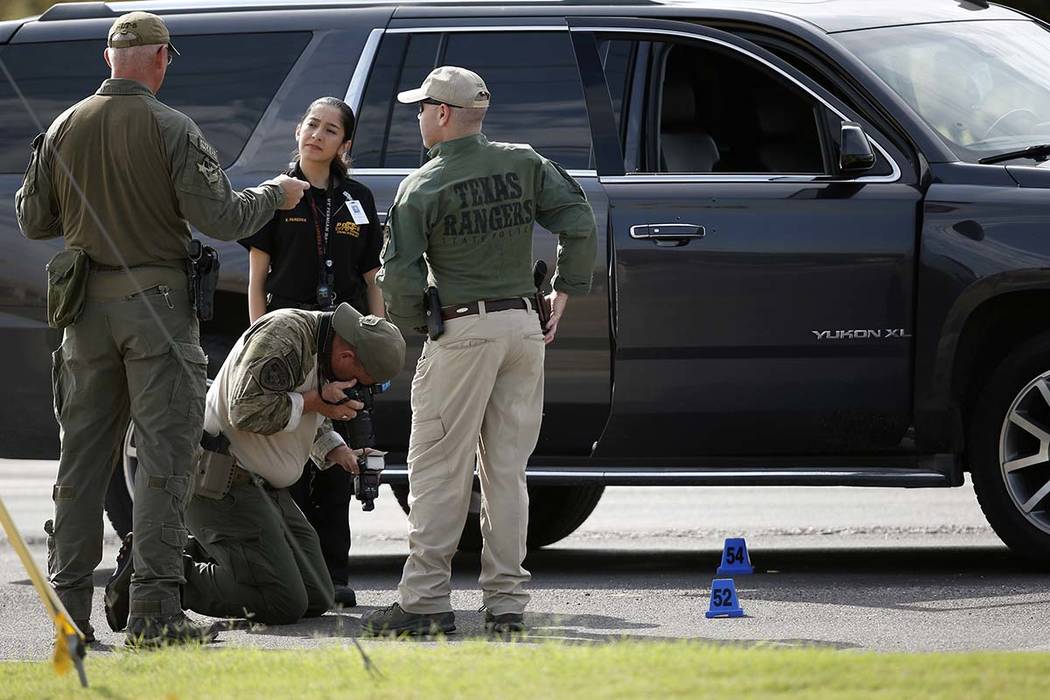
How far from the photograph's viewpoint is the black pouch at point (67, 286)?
6.15 meters

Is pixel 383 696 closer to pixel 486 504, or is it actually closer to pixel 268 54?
→ pixel 486 504

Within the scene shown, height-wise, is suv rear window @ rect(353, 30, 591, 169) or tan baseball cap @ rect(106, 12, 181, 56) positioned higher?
tan baseball cap @ rect(106, 12, 181, 56)

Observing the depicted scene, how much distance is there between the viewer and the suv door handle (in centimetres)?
749

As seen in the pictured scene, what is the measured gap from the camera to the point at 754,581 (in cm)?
761

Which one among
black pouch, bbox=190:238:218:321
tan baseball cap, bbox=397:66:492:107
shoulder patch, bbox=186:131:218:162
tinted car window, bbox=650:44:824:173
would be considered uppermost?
Result: tan baseball cap, bbox=397:66:492:107

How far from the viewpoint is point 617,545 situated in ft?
31.3

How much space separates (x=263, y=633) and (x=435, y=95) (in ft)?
6.13

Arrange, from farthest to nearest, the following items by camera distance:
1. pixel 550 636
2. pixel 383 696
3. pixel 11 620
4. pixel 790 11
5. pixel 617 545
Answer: pixel 617 545 < pixel 790 11 < pixel 11 620 < pixel 550 636 < pixel 383 696

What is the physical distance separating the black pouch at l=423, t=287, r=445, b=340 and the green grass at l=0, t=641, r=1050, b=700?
1090mm

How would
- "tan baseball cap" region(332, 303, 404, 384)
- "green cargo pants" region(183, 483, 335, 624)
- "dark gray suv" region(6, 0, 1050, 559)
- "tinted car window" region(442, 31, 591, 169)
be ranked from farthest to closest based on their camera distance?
"tinted car window" region(442, 31, 591, 169) < "dark gray suv" region(6, 0, 1050, 559) < "green cargo pants" region(183, 483, 335, 624) < "tan baseball cap" region(332, 303, 404, 384)

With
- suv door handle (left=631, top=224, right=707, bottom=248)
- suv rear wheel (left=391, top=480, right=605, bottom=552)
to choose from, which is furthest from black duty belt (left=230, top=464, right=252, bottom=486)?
suv rear wheel (left=391, top=480, right=605, bottom=552)

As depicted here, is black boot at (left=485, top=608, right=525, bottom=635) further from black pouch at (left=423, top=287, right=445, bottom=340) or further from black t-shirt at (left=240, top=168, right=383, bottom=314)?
black t-shirt at (left=240, top=168, right=383, bottom=314)

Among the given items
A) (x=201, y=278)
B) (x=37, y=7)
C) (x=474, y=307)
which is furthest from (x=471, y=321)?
(x=37, y=7)

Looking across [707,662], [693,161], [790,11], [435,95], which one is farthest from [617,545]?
[707,662]
